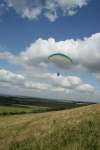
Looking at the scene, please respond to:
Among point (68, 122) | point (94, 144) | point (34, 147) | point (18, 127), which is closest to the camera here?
point (94, 144)

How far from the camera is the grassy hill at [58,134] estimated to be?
24981 mm

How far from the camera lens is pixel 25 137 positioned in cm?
3028

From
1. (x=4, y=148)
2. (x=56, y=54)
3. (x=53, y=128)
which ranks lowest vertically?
(x=4, y=148)

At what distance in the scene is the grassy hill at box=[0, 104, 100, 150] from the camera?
25.0 metres

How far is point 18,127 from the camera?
3688 cm

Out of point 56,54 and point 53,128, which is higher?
point 56,54

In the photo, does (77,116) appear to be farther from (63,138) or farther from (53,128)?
(63,138)

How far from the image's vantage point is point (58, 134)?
28.7 metres

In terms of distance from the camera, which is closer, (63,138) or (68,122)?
(63,138)

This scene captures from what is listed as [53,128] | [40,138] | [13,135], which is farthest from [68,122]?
[13,135]

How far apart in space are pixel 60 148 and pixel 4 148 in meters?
7.23

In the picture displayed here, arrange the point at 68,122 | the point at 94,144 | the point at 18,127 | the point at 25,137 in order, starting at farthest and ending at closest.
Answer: the point at 18,127 → the point at 68,122 → the point at 25,137 → the point at 94,144

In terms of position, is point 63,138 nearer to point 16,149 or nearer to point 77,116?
point 16,149

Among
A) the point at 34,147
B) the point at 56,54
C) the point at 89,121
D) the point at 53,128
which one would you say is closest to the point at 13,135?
the point at 53,128
